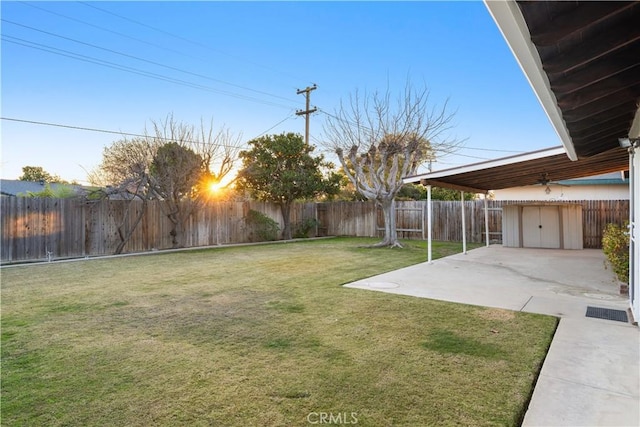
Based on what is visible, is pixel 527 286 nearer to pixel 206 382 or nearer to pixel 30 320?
pixel 206 382

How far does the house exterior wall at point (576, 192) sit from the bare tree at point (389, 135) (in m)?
6.36

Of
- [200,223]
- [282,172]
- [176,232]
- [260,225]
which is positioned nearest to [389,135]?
[282,172]

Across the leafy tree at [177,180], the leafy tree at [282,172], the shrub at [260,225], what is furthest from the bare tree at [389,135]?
the leafy tree at [177,180]

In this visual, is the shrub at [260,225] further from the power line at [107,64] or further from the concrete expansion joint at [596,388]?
the concrete expansion joint at [596,388]

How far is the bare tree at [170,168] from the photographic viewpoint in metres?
11.3

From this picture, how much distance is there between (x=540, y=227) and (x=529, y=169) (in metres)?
4.88

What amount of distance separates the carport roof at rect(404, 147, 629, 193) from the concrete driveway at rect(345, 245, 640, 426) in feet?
6.84

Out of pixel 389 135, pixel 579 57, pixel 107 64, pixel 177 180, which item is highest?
pixel 107 64

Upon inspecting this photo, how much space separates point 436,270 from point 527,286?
1.87m

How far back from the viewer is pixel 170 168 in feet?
38.2

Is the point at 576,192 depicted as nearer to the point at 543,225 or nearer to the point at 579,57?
the point at 543,225

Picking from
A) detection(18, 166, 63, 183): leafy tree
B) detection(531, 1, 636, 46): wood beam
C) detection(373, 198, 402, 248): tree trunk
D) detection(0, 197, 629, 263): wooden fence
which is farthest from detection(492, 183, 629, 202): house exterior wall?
detection(18, 166, 63, 183): leafy tree

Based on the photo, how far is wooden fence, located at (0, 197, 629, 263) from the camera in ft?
31.0

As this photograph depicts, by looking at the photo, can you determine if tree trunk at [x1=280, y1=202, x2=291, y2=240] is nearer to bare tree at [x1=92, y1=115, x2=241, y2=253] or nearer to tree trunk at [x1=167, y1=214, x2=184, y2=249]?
bare tree at [x1=92, y1=115, x2=241, y2=253]
